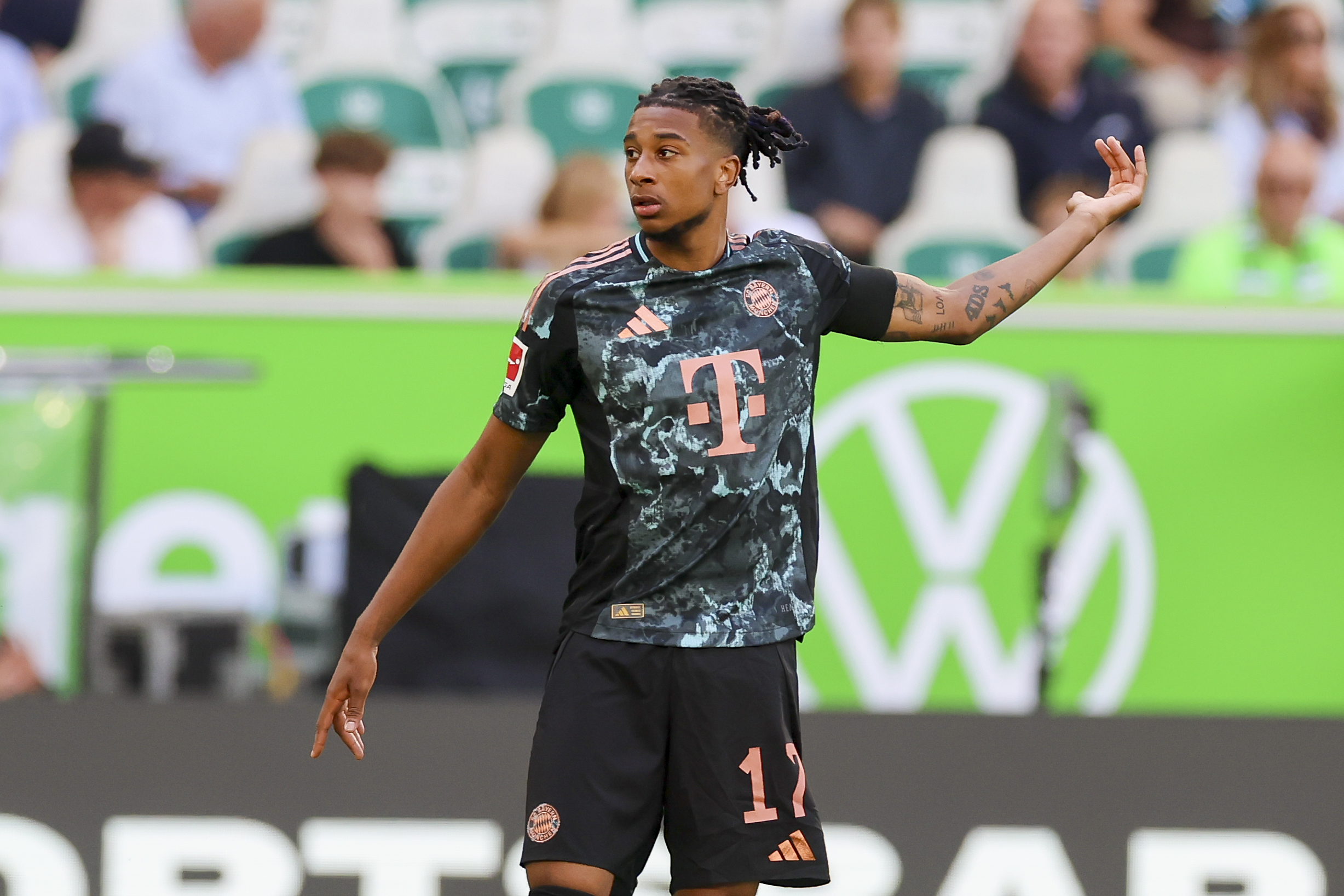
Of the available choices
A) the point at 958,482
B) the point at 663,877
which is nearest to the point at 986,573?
the point at 958,482

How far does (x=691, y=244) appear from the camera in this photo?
2.99 meters

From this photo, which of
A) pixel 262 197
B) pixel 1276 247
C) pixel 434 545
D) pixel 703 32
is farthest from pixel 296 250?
pixel 434 545

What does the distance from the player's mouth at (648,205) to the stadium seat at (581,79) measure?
493 cm

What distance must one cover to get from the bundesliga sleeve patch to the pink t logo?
0.95ft

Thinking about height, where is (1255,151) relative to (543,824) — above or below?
above

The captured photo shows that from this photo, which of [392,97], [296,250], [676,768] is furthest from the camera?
[392,97]

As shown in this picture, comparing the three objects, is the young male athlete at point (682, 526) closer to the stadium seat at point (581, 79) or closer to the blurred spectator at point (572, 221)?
the blurred spectator at point (572, 221)

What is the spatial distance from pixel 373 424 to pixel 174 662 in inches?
34.4

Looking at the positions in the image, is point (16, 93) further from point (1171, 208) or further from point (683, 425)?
point (683, 425)

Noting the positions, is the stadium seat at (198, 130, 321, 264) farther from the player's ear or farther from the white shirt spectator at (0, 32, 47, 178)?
the player's ear

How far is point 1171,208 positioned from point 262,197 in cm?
377

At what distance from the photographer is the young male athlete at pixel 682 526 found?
2.95 m

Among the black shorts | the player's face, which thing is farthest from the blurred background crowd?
the black shorts

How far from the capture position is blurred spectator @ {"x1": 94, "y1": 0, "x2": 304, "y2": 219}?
25.1 feet
